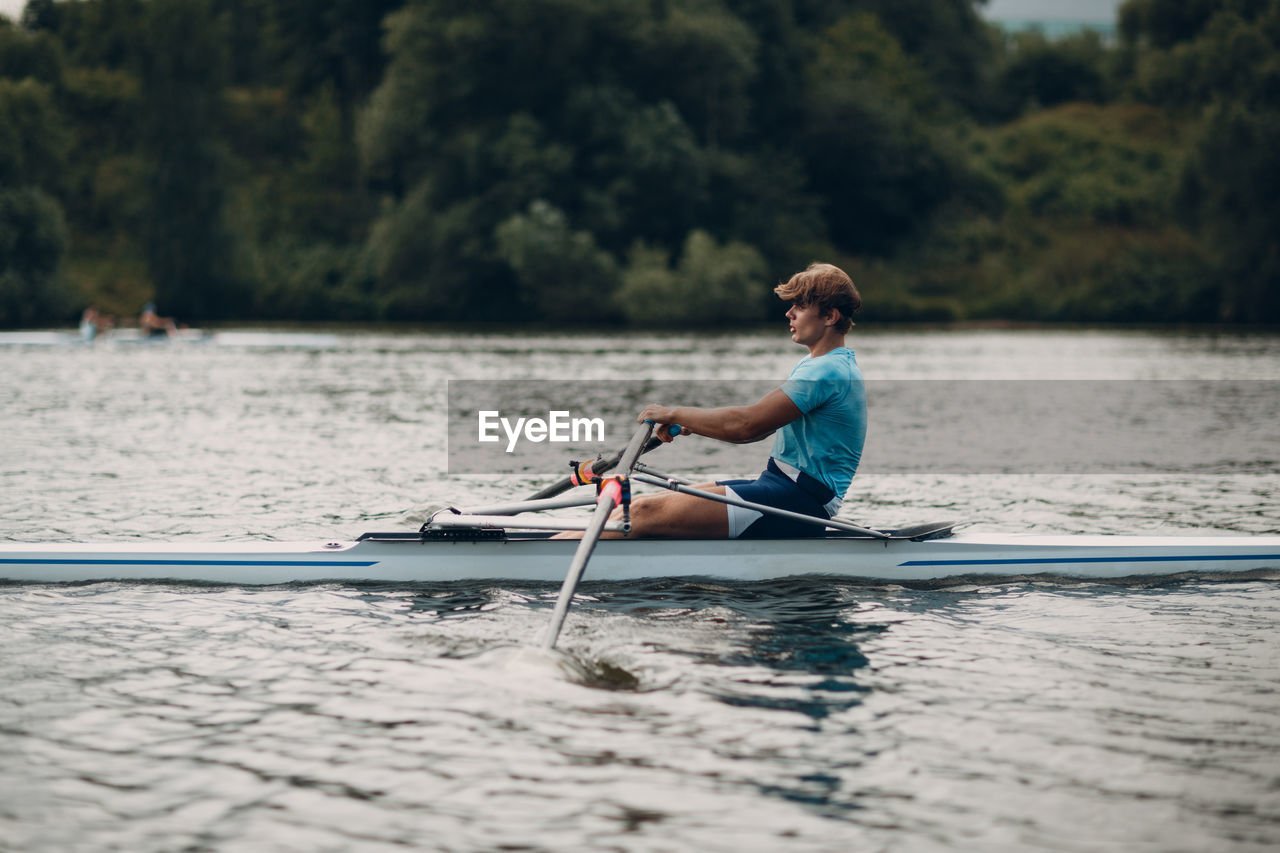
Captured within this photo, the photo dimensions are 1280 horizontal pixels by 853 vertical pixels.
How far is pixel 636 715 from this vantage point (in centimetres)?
599

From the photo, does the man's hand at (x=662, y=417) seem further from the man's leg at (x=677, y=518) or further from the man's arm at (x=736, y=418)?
the man's leg at (x=677, y=518)

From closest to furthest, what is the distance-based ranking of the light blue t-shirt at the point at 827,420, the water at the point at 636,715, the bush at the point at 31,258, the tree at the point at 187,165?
the water at the point at 636,715 → the light blue t-shirt at the point at 827,420 → the bush at the point at 31,258 → the tree at the point at 187,165

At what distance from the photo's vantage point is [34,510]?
12.1 metres

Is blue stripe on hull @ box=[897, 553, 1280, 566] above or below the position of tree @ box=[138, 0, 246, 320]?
below

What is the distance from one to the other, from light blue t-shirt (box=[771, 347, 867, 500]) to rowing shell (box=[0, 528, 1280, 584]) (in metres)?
0.53

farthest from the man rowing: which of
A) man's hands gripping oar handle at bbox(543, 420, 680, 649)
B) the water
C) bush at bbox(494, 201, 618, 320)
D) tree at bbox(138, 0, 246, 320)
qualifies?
tree at bbox(138, 0, 246, 320)

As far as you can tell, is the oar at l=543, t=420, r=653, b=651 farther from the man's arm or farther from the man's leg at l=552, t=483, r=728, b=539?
the man's leg at l=552, t=483, r=728, b=539

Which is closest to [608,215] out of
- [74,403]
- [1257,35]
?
[1257,35]

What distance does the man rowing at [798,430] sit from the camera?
7.46 metres

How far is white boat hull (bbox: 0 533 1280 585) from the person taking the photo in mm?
8141

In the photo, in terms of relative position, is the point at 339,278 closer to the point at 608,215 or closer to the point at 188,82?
the point at 188,82

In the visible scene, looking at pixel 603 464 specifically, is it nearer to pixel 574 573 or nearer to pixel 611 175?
pixel 574 573

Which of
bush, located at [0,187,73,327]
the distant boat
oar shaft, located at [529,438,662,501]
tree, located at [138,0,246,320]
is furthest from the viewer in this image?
tree, located at [138,0,246,320]

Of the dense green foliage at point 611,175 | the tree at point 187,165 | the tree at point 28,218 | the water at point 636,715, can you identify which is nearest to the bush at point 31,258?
the tree at point 28,218
